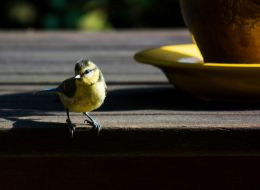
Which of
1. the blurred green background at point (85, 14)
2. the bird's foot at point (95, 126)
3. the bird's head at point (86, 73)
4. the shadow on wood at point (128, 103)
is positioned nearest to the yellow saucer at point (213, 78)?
the shadow on wood at point (128, 103)

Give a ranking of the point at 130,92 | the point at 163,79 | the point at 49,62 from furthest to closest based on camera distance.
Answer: the point at 49,62 < the point at 163,79 < the point at 130,92

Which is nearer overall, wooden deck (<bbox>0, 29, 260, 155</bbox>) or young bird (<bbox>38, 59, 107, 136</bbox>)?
wooden deck (<bbox>0, 29, 260, 155</bbox>)

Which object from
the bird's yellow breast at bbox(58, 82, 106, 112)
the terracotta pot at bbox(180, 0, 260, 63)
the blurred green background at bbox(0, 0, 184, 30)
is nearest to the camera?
the bird's yellow breast at bbox(58, 82, 106, 112)

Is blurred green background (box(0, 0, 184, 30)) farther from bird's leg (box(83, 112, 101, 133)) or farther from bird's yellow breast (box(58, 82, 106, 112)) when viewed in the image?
bird's leg (box(83, 112, 101, 133))

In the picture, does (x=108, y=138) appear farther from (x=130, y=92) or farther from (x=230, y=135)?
(x=130, y=92)

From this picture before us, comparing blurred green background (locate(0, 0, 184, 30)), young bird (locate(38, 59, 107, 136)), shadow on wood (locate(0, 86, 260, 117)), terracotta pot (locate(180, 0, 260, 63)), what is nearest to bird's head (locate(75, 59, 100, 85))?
young bird (locate(38, 59, 107, 136))

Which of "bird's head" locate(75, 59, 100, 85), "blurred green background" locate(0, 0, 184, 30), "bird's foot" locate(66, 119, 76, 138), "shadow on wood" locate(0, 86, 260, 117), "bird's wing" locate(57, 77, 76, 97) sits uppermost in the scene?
"bird's head" locate(75, 59, 100, 85)

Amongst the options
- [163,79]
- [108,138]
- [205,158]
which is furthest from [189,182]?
[163,79]
